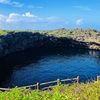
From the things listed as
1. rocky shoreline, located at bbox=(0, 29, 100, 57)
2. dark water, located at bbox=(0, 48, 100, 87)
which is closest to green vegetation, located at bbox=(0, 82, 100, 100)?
dark water, located at bbox=(0, 48, 100, 87)

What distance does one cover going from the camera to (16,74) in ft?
299

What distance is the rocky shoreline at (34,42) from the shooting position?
146363 mm

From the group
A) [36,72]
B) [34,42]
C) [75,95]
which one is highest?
[75,95]

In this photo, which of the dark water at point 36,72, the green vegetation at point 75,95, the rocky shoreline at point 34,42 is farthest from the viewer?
the rocky shoreline at point 34,42

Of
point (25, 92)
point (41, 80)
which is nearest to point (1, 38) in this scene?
point (41, 80)

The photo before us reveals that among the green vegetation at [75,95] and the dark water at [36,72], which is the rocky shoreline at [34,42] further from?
the green vegetation at [75,95]

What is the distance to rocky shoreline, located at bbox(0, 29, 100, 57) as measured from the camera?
146363 mm

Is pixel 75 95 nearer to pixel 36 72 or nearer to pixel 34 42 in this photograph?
pixel 36 72

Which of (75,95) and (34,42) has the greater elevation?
(75,95)

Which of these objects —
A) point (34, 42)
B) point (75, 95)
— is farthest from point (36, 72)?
point (34, 42)

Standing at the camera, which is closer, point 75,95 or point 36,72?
point 75,95

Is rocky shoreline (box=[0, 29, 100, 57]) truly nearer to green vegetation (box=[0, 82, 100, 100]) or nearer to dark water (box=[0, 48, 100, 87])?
dark water (box=[0, 48, 100, 87])

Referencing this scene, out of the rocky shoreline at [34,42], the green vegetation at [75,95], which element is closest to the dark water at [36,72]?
the rocky shoreline at [34,42]

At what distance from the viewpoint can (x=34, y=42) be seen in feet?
598
